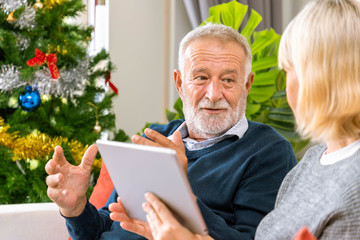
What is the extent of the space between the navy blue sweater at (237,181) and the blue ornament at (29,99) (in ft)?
3.88

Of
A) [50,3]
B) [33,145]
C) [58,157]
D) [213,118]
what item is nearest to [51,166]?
[58,157]

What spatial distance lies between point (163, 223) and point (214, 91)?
2.41 feet

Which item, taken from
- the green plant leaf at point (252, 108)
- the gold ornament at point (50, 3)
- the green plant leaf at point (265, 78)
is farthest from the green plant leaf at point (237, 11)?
the gold ornament at point (50, 3)

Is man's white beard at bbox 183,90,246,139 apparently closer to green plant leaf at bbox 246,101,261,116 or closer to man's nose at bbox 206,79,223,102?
man's nose at bbox 206,79,223,102

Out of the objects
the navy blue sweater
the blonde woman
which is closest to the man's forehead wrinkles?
the navy blue sweater

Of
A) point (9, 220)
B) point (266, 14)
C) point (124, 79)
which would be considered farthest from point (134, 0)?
point (9, 220)

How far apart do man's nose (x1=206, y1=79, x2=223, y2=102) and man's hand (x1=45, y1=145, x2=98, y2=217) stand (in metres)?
0.45

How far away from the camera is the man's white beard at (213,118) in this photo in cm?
166

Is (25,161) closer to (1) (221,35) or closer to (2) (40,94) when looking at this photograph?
(2) (40,94)

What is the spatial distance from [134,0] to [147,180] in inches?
114

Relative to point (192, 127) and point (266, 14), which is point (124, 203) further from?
point (266, 14)

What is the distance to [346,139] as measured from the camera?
3.27 ft

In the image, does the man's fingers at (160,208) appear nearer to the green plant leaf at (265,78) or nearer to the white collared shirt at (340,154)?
the white collared shirt at (340,154)

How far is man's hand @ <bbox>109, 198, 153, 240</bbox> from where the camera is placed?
122cm
